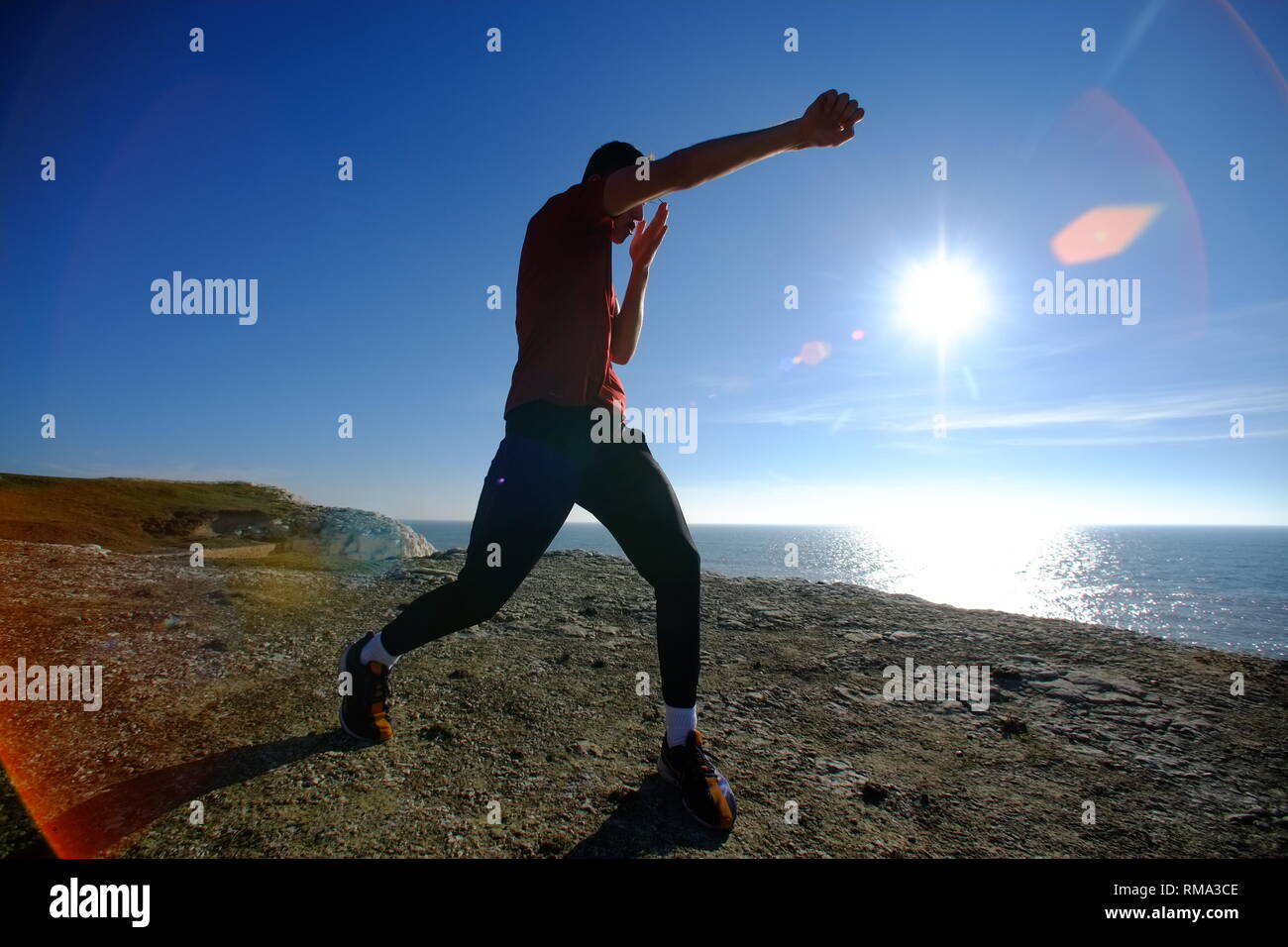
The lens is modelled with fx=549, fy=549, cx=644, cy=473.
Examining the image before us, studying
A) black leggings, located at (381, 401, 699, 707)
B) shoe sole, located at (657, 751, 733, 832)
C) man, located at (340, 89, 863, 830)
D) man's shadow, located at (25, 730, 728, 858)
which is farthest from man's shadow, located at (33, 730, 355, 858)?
shoe sole, located at (657, 751, 733, 832)

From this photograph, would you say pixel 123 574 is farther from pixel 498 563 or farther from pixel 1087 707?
pixel 1087 707

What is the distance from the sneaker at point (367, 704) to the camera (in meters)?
2.69

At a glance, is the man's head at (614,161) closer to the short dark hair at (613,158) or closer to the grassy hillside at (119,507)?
the short dark hair at (613,158)

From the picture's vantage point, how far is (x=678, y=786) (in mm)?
2396

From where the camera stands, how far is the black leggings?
251 cm

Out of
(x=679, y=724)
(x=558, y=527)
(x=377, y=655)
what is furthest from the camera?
(x=377, y=655)

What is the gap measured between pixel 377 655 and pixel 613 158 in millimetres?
2750

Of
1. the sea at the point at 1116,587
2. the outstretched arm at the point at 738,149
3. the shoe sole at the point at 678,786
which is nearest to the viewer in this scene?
the outstretched arm at the point at 738,149

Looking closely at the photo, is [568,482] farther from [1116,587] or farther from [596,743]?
[1116,587]

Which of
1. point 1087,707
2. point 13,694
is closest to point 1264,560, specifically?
point 1087,707

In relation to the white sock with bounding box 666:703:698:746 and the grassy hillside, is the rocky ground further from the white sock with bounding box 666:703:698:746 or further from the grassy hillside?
the grassy hillside

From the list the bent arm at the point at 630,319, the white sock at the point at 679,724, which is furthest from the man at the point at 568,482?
the bent arm at the point at 630,319

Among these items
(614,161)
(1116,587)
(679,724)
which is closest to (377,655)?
(679,724)

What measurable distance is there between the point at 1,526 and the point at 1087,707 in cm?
1874
